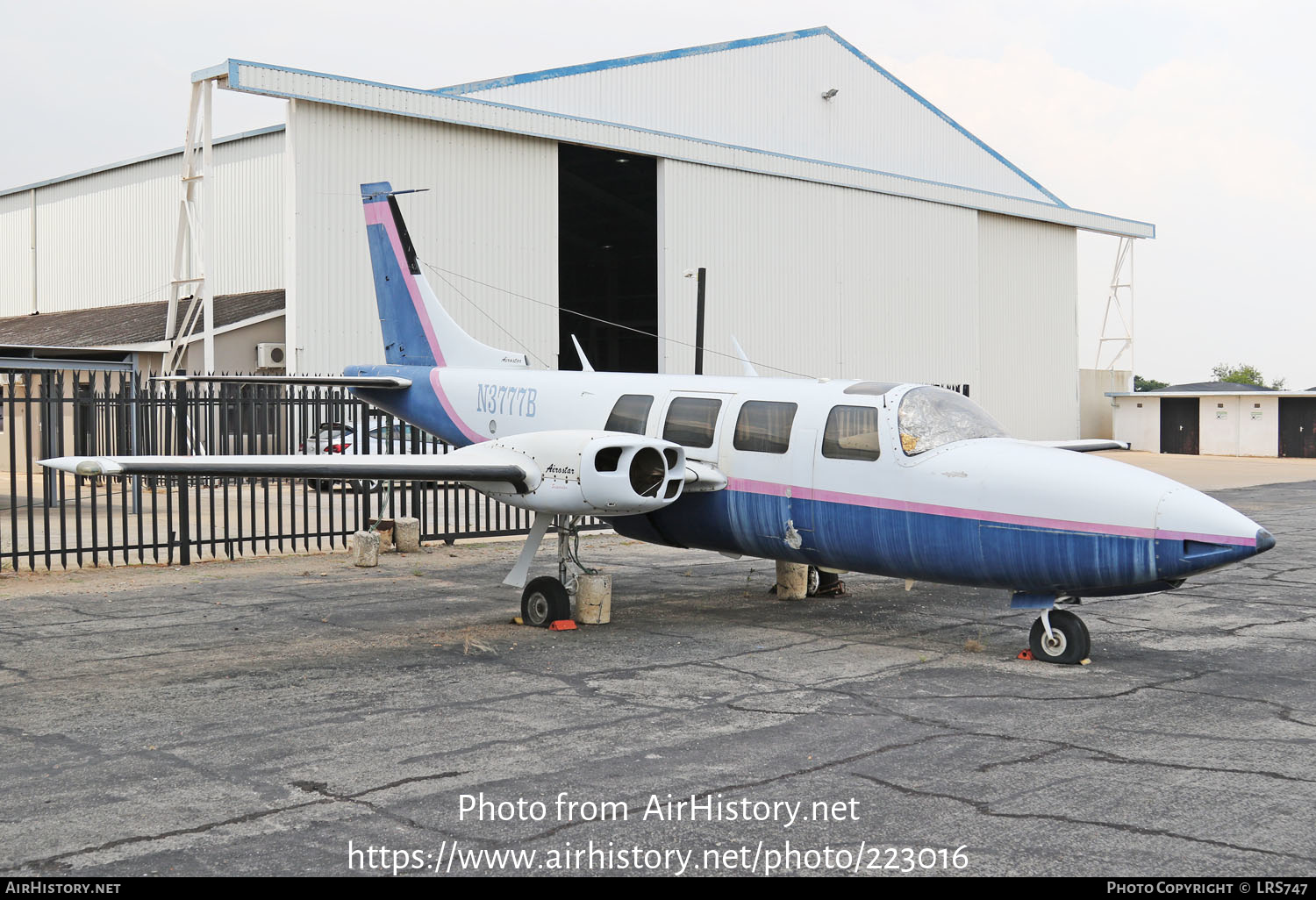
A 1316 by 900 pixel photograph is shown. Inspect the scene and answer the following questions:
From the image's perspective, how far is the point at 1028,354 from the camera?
44219 millimetres

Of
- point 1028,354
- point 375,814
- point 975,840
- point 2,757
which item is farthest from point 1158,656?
point 1028,354

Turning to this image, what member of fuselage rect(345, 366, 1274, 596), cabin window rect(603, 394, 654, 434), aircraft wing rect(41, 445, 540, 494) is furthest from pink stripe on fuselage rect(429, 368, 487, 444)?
cabin window rect(603, 394, 654, 434)

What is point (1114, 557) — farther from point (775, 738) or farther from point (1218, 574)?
point (1218, 574)

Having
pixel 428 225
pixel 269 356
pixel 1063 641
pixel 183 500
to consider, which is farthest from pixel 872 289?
pixel 1063 641

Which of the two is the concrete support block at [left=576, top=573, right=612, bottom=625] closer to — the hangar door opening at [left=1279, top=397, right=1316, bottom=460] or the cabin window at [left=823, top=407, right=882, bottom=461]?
the cabin window at [left=823, top=407, right=882, bottom=461]

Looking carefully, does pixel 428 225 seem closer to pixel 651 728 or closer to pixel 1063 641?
pixel 1063 641

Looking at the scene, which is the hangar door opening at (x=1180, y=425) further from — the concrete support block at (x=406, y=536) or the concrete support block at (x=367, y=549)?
the concrete support block at (x=367, y=549)

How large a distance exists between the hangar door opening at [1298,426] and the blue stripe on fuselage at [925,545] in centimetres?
4338

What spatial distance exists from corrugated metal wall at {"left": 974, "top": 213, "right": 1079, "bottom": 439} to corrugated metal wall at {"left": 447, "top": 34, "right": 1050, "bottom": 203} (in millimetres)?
2269

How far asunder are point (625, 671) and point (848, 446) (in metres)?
2.80

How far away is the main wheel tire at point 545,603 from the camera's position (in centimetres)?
1114

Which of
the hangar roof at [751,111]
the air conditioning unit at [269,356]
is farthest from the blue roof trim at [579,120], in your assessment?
the air conditioning unit at [269,356]

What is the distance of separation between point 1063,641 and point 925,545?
1.33 meters

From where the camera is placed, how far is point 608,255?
3978cm
